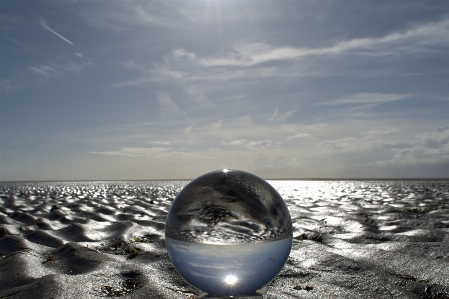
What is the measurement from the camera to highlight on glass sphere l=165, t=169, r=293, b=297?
2.71m

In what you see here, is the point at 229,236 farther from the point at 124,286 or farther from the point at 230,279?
the point at 124,286

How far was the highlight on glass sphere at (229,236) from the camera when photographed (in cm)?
271

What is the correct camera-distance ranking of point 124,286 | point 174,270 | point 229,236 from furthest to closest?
point 174,270 → point 124,286 → point 229,236

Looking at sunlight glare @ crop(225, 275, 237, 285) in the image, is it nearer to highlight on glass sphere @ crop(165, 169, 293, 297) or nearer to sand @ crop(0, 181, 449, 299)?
highlight on glass sphere @ crop(165, 169, 293, 297)

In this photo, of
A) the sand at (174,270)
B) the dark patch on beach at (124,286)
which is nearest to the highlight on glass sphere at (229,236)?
the sand at (174,270)

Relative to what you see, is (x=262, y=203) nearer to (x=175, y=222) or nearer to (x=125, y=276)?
(x=175, y=222)

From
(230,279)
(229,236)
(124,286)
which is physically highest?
(229,236)

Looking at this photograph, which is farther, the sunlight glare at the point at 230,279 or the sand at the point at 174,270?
the sand at the point at 174,270

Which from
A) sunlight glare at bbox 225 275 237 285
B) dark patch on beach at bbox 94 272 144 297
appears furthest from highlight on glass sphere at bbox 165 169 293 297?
dark patch on beach at bbox 94 272 144 297

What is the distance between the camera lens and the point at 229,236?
8.91 ft

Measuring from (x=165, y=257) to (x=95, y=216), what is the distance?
5.44 m

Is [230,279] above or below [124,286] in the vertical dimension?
above

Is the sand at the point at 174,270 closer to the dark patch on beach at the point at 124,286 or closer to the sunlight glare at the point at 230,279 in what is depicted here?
the dark patch on beach at the point at 124,286

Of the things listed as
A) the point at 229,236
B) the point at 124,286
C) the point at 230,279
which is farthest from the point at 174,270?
the point at 229,236
